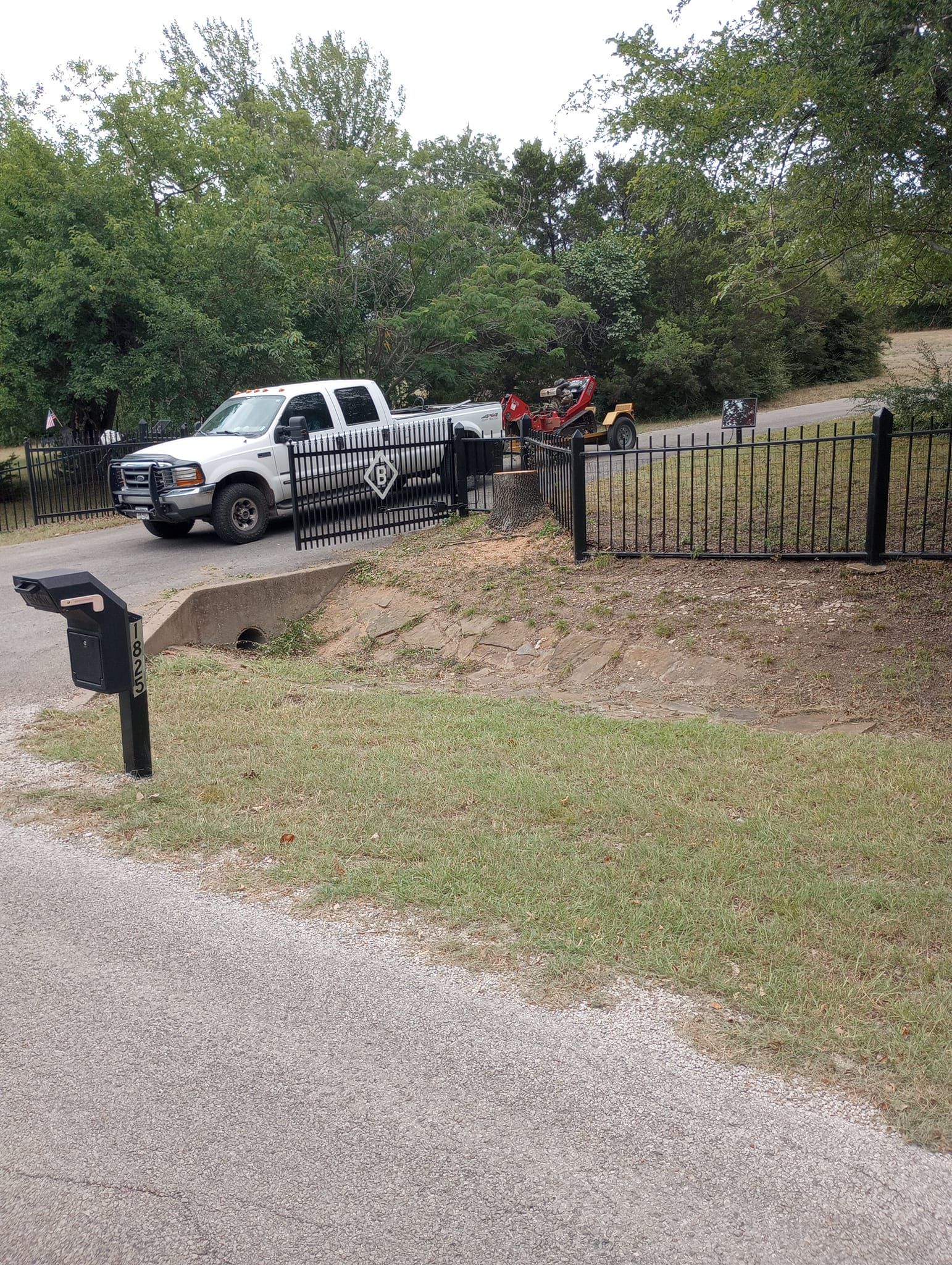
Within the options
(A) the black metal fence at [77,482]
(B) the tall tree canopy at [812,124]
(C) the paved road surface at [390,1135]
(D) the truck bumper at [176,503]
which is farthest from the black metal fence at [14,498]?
(C) the paved road surface at [390,1135]

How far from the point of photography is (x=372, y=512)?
14695 mm

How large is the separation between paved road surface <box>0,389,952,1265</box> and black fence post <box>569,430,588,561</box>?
756cm

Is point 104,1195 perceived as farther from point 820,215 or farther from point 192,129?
point 192,129

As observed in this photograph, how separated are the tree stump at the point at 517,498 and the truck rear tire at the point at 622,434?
876 cm

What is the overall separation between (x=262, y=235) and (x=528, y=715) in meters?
18.3

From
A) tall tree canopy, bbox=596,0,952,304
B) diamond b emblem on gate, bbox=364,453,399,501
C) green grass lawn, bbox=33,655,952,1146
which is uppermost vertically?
tall tree canopy, bbox=596,0,952,304

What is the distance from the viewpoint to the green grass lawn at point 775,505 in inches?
401

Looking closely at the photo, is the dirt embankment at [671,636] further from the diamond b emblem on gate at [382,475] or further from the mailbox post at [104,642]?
the mailbox post at [104,642]

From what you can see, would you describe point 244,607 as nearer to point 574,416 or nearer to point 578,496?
point 578,496

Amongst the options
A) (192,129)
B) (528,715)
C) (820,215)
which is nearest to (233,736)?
(528,715)

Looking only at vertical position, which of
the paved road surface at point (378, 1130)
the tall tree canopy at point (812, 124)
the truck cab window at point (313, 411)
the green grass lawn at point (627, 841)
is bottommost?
the paved road surface at point (378, 1130)

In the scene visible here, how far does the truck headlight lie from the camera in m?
14.5

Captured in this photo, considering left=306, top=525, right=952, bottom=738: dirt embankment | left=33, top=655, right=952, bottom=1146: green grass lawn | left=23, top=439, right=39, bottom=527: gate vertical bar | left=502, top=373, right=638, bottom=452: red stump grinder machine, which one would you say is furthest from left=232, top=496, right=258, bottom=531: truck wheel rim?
left=33, top=655, right=952, bottom=1146: green grass lawn

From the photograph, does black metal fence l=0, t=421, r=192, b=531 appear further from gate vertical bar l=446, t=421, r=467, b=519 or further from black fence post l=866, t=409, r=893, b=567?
black fence post l=866, t=409, r=893, b=567
